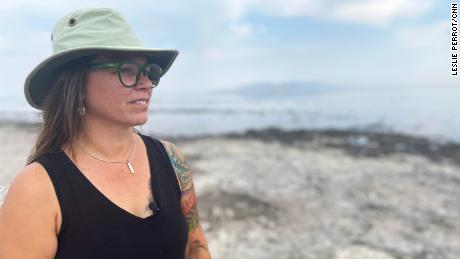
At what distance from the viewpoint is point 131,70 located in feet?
9.44

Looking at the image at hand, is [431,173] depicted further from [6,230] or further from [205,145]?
[6,230]

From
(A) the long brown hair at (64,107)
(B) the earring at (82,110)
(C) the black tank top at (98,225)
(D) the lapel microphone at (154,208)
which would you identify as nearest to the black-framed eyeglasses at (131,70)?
(A) the long brown hair at (64,107)

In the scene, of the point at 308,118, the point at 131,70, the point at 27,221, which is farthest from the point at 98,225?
the point at 308,118

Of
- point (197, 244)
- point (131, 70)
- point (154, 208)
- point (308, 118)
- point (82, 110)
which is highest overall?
point (131, 70)

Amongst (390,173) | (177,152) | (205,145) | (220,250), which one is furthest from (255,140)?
(177,152)

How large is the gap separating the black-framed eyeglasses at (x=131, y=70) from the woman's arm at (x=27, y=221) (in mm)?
786

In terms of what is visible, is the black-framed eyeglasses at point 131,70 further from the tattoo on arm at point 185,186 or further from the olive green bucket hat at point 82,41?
the tattoo on arm at point 185,186

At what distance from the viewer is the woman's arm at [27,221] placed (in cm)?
239

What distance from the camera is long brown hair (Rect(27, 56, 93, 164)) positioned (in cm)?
276

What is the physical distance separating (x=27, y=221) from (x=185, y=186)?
1.17m

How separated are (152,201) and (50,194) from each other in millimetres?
652

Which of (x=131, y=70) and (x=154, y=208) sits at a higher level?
(x=131, y=70)

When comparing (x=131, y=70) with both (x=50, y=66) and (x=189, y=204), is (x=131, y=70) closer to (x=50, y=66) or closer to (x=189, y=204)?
(x=50, y=66)

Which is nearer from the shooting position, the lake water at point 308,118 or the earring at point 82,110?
the earring at point 82,110
